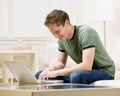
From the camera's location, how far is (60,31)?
2.69 m

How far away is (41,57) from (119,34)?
4.21 ft

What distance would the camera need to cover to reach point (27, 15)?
5.28m

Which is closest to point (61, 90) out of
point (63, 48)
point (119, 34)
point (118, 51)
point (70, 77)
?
point (70, 77)

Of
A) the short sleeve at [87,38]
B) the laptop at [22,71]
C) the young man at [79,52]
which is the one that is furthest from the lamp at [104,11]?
the laptop at [22,71]

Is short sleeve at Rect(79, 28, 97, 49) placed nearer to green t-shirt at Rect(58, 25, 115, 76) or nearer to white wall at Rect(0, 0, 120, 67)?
green t-shirt at Rect(58, 25, 115, 76)

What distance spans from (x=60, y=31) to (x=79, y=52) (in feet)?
0.91

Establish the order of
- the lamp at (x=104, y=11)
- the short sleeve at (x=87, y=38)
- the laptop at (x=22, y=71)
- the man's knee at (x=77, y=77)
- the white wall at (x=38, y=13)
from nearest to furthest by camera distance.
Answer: the laptop at (x=22, y=71), the man's knee at (x=77, y=77), the short sleeve at (x=87, y=38), the lamp at (x=104, y=11), the white wall at (x=38, y=13)

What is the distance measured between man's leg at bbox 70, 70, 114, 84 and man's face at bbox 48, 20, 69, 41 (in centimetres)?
29

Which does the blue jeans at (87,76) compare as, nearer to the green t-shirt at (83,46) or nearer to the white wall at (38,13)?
the green t-shirt at (83,46)

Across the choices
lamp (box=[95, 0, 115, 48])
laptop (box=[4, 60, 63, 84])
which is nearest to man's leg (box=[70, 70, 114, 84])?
laptop (box=[4, 60, 63, 84])

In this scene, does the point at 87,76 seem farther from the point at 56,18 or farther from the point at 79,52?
the point at 56,18

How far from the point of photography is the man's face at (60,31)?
2664 millimetres

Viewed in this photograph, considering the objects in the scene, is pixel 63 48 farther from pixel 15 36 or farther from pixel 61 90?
pixel 15 36

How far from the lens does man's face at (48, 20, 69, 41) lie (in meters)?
2.66
